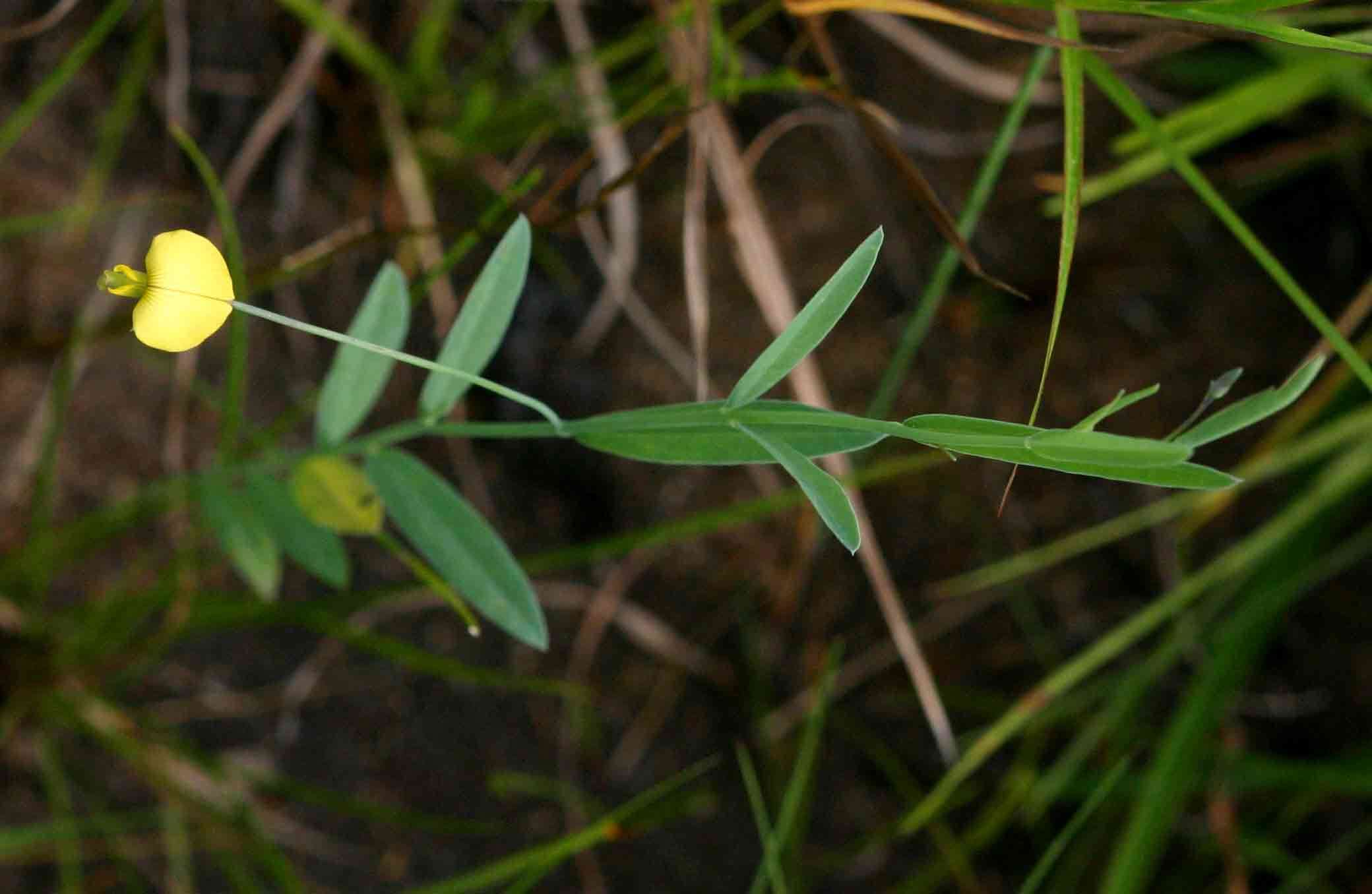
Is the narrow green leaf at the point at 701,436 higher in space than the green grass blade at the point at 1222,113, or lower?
lower

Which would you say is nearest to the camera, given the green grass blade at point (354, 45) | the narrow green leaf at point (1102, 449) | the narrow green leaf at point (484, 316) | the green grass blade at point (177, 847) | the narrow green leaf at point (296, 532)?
the narrow green leaf at point (1102, 449)

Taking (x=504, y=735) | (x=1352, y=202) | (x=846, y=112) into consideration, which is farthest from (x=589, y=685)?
(x=1352, y=202)

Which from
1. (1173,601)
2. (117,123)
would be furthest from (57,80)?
(1173,601)

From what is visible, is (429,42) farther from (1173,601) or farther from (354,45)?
(1173,601)

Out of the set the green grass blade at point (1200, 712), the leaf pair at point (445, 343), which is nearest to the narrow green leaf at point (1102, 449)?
the leaf pair at point (445, 343)

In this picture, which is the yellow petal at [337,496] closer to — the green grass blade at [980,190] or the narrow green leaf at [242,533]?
the narrow green leaf at [242,533]

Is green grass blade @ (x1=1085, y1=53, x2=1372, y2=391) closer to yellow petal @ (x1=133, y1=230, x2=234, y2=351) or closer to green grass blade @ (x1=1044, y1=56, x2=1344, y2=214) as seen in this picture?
green grass blade @ (x1=1044, y1=56, x2=1344, y2=214)

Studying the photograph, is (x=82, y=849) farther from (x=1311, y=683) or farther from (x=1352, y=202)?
(x=1352, y=202)

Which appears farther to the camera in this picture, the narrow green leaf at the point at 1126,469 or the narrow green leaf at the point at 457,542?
the narrow green leaf at the point at 457,542
